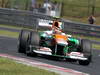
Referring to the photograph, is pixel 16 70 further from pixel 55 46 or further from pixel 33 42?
pixel 55 46

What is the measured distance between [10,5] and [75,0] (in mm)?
11746

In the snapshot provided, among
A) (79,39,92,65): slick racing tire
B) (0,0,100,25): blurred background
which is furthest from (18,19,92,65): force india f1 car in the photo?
(0,0,100,25): blurred background

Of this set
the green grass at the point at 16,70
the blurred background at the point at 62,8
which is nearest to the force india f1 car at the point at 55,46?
the green grass at the point at 16,70

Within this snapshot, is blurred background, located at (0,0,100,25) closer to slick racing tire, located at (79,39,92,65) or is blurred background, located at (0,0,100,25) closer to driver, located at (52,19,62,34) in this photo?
driver, located at (52,19,62,34)

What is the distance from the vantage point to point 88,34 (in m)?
25.1

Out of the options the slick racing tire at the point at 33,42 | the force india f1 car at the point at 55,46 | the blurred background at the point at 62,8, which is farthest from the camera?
the blurred background at the point at 62,8

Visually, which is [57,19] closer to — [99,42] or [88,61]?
[88,61]

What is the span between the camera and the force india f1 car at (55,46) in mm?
12367

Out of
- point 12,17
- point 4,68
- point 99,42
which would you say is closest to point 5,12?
point 12,17

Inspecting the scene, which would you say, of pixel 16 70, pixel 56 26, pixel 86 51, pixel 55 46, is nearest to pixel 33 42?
pixel 55 46

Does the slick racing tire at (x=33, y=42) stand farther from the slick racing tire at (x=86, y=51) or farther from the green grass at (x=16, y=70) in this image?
the green grass at (x=16, y=70)

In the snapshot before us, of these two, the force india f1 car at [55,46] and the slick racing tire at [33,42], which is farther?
the slick racing tire at [33,42]

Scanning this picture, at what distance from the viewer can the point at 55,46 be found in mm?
12664

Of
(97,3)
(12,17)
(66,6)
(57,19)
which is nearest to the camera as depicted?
(57,19)
